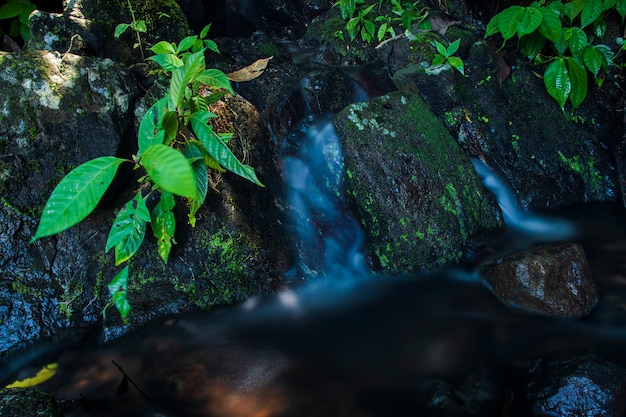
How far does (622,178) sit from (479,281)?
7.89 feet

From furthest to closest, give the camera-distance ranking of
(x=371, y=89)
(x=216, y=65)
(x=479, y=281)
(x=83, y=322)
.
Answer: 1. (x=371, y=89)
2. (x=216, y=65)
3. (x=479, y=281)
4. (x=83, y=322)

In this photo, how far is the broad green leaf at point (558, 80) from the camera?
432 cm

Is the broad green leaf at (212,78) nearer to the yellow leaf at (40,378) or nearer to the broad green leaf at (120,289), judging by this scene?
the broad green leaf at (120,289)

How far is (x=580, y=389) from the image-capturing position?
2.20m

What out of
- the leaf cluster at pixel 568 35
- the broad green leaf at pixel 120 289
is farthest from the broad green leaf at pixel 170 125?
the leaf cluster at pixel 568 35

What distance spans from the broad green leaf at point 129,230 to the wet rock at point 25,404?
81 cm

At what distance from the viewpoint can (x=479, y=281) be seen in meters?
3.39

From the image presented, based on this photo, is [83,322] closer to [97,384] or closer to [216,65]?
[97,384]

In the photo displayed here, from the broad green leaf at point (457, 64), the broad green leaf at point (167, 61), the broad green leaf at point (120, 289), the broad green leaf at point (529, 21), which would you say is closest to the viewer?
the broad green leaf at point (120, 289)

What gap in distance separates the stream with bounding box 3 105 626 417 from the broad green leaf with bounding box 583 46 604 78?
5.81 feet

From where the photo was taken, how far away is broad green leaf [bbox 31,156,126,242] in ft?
6.89

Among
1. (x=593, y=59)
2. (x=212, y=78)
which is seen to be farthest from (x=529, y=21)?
(x=212, y=78)

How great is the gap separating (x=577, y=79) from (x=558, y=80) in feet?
0.60

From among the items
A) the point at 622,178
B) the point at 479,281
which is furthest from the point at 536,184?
the point at 479,281
